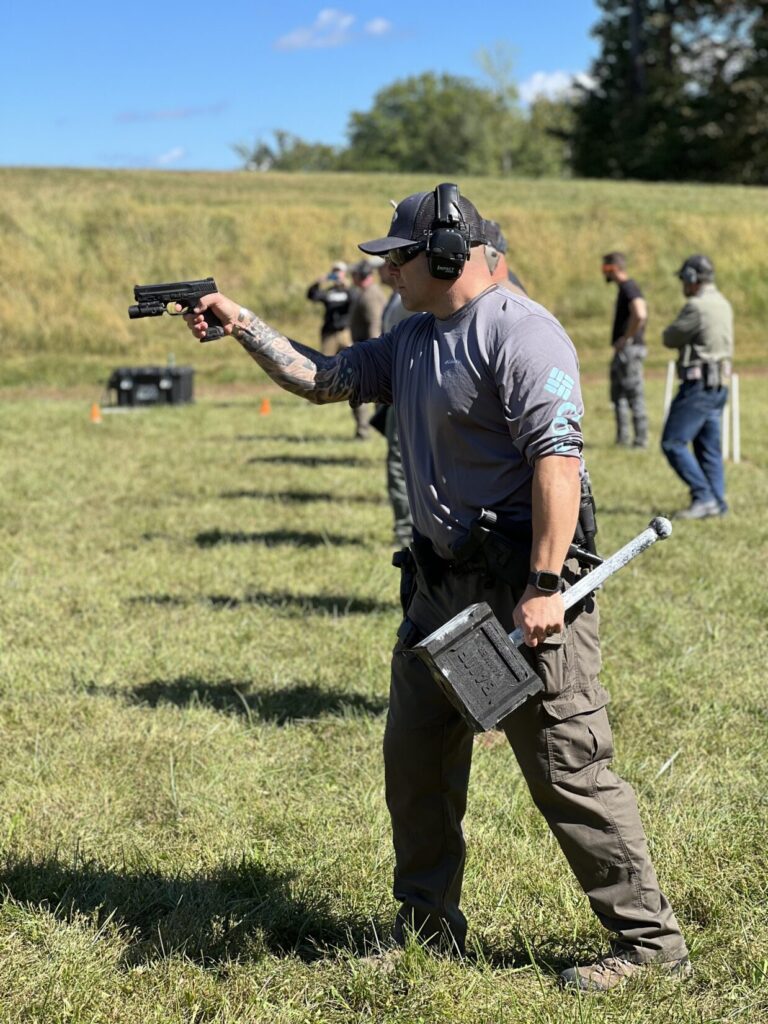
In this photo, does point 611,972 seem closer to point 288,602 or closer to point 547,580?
point 547,580

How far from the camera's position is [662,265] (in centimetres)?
3447

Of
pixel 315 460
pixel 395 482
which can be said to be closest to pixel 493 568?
pixel 395 482

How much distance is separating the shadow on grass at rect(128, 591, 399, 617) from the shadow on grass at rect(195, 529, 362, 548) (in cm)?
154

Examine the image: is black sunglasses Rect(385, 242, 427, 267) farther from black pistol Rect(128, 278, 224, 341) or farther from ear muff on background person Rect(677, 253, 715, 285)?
ear muff on background person Rect(677, 253, 715, 285)

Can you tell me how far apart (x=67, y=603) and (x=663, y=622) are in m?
3.75

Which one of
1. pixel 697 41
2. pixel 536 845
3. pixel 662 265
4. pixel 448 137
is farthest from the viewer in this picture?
pixel 448 137

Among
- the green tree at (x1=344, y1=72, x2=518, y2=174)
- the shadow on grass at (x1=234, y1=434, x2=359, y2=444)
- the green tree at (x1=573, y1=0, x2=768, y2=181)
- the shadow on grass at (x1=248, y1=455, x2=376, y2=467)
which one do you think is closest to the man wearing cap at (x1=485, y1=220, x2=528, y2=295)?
the shadow on grass at (x1=248, y1=455, x2=376, y2=467)

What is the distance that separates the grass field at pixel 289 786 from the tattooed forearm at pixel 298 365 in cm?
166

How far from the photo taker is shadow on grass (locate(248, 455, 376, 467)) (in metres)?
13.6

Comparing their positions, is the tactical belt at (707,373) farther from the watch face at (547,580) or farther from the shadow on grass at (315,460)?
the watch face at (547,580)

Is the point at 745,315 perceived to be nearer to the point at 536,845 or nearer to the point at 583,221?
the point at 583,221

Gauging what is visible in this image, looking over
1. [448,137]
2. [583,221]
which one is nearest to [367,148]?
[448,137]

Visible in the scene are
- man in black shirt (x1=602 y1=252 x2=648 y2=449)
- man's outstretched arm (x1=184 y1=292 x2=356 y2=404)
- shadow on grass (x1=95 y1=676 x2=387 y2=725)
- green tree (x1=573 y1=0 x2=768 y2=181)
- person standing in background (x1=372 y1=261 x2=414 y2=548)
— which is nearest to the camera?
man's outstretched arm (x1=184 y1=292 x2=356 y2=404)

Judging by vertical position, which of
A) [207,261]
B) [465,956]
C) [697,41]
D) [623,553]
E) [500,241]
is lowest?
[465,956]
